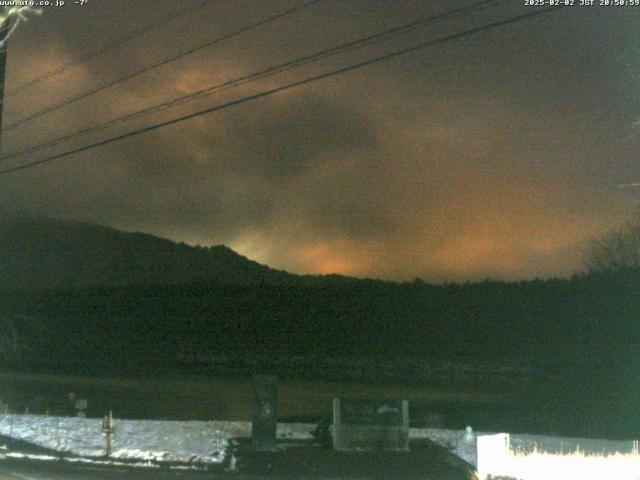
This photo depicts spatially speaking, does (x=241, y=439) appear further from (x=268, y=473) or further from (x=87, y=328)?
(x=87, y=328)

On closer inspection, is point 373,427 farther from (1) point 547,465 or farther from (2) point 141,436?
(2) point 141,436

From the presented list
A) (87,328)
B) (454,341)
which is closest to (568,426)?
(454,341)

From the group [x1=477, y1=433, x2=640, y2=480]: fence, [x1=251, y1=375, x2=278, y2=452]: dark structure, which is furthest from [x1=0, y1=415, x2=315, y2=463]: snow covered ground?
[x1=477, y1=433, x2=640, y2=480]: fence

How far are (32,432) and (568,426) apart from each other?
72.7ft

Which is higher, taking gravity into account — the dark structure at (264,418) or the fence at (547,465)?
the dark structure at (264,418)

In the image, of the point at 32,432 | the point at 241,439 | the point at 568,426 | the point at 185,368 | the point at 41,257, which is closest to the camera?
the point at 241,439

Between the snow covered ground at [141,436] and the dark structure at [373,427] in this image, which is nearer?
the dark structure at [373,427]

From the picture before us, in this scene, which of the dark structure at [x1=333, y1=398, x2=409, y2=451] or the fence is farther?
the dark structure at [x1=333, y1=398, x2=409, y2=451]

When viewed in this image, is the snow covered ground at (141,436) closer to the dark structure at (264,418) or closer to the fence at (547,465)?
the dark structure at (264,418)

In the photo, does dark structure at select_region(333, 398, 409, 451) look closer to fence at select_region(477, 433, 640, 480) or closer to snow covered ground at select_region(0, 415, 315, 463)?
fence at select_region(477, 433, 640, 480)

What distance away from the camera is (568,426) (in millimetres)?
36219

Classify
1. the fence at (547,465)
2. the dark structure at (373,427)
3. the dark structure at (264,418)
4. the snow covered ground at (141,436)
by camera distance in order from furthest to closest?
the snow covered ground at (141,436) → the dark structure at (264,418) → the dark structure at (373,427) → the fence at (547,465)

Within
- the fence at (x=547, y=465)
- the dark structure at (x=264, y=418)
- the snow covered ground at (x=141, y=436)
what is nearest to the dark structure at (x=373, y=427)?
the dark structure at (x=264, y=418)

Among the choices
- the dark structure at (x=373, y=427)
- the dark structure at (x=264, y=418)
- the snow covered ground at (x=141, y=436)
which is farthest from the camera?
the snow covered ground at (x=141, y=436)
